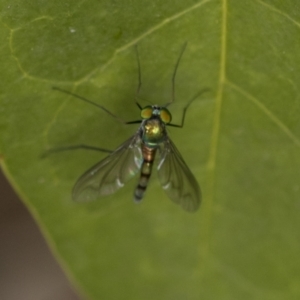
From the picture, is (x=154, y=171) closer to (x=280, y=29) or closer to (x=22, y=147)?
(x=22, y=147)

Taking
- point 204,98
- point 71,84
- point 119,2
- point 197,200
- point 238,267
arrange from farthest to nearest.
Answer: point 238,267 → point 197,200 → point 204,98 → point 71,84 → point 119,2

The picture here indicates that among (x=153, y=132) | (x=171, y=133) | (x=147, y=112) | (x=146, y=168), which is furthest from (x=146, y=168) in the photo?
(x=147, y=112)

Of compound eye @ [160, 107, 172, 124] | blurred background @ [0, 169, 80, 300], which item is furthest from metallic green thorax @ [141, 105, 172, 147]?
blurred background @ [0, 169, 80, 300]

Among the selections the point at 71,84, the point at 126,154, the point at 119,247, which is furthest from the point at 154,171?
the point at 71,84

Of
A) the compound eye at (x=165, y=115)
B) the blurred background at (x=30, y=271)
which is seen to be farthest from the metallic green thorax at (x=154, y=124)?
the blurred background at (x=30, y=271)

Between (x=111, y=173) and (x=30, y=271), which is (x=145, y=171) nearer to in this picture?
(x=111, y=173)

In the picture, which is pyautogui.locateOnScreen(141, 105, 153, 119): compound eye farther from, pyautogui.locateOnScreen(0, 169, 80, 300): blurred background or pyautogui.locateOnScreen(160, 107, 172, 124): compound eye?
pyautogui.locateOnScreen(0, 169, 80, 300): blurred background

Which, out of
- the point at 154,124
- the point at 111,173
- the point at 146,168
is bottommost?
the point at 111,173
